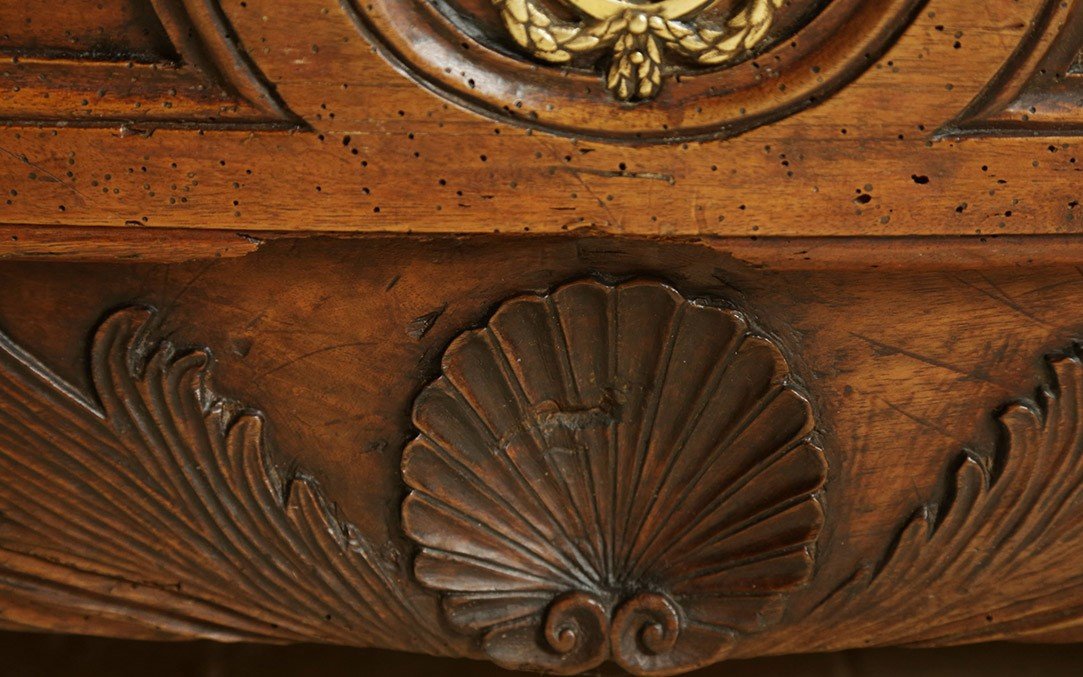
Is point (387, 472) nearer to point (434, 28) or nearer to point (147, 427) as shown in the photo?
point (147, 427)

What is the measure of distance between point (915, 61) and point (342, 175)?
0.32 m

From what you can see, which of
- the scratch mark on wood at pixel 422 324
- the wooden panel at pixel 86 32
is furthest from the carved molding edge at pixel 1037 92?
the wooden panel at pixel 86 32

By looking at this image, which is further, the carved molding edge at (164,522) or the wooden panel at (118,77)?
the carved molding edge at (164,522)

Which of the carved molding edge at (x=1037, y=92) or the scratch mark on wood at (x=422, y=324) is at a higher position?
the carved molding edge at (x=1037, y=92)

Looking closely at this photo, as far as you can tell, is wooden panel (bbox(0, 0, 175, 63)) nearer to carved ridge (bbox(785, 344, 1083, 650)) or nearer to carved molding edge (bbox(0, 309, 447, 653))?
carved molding edge (bbox(0, 309, 447, 653))

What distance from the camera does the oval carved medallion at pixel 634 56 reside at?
2.38ft

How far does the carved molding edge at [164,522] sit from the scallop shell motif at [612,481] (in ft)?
0.23

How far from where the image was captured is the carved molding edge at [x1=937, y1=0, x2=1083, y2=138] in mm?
730

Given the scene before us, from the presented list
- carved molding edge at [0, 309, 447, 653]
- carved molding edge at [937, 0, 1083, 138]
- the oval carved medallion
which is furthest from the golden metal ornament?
carved molding edge at [0, 309, 447, 653]

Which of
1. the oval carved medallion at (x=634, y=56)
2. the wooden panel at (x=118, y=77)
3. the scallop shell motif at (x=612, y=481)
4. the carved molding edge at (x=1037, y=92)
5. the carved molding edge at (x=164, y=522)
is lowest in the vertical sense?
the carved molding edge at (x=164, y=522)

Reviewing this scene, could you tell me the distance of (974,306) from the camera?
2.72ft

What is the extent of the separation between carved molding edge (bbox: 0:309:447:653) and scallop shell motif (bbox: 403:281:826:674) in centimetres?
7

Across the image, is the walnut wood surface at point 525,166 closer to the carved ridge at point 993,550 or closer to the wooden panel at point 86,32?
the wooden panel at point 86,32

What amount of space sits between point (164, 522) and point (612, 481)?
306mm
